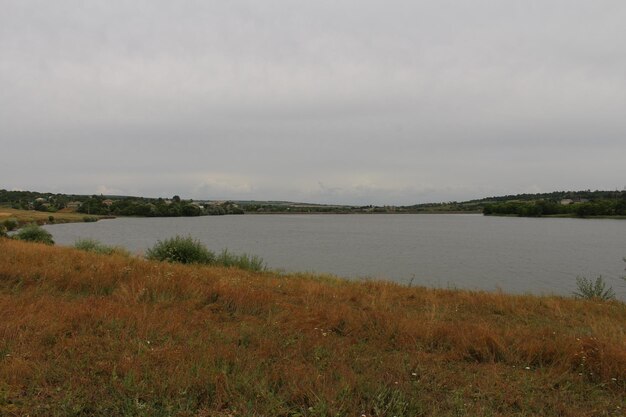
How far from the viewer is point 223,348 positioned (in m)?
5.25

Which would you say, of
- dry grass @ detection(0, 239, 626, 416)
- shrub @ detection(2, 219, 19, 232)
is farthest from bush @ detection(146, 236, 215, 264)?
shrub @ detection(2, 219, 19, 232)

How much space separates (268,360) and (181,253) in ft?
50.6

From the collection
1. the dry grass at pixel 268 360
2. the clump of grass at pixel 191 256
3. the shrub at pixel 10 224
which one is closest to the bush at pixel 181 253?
the clump of grass at pixel 191 256

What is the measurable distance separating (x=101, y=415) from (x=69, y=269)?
8036mm

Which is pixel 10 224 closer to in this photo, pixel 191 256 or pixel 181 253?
pixel 181 253

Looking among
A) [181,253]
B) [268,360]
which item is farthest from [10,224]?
[268,360]

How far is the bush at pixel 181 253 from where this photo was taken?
1905cm

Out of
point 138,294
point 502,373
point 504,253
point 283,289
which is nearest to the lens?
point 502,373

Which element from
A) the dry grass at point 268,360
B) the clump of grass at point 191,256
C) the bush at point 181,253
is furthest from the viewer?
the bush at point 181,253

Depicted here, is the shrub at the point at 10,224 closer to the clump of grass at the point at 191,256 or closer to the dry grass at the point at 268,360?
the clump of grass at the point at 191,256

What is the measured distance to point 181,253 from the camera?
19.4 metres

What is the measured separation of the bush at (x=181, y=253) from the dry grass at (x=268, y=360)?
33.0 feet

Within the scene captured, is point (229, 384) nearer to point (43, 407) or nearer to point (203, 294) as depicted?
point (43, 407)

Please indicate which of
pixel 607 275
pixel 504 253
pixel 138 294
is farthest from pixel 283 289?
pixel 504 253
